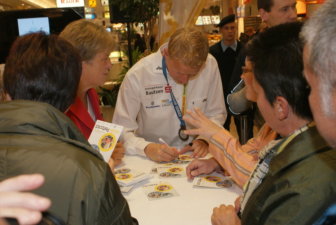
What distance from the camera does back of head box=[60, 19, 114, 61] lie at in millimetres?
2084

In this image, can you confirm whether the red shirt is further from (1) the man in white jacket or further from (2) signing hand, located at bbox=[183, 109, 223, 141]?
(2) signing hand, located at bbox=[183, 109, 223, 141]

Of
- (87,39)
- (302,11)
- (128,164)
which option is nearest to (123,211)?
(128,164)

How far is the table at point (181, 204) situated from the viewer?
4.98 feet

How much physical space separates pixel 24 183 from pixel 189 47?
1.88 meters

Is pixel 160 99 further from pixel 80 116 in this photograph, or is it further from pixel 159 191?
pixel 159 191

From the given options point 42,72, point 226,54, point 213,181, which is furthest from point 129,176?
point 226,54

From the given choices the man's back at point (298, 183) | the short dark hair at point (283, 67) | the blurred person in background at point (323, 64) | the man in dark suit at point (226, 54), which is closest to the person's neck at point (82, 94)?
the short dark hair at point (283, 67)

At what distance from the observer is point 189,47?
2.30 meters

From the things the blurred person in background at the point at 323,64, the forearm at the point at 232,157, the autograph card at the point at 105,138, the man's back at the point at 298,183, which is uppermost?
the blurred person in background at the point at 323,64

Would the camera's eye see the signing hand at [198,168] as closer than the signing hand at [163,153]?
Yes

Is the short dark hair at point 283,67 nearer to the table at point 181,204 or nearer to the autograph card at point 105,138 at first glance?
the table at point 181,204

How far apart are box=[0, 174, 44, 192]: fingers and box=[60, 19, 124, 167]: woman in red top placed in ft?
4.90

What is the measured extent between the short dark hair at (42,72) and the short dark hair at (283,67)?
0.73 m

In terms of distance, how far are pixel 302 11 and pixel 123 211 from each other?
34.0 feet
